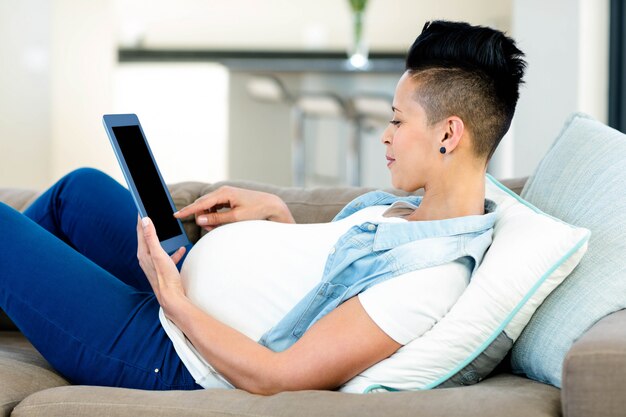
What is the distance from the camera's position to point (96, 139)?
554cm

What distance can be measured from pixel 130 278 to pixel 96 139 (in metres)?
3.65

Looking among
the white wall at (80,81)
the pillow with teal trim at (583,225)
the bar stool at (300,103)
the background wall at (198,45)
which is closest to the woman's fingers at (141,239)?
the pillow with teal trim at (583,225)

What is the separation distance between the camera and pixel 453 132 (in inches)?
→ 63.3

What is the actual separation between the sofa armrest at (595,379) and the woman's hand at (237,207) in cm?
86

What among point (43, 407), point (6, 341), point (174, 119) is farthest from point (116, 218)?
point (174, 119)

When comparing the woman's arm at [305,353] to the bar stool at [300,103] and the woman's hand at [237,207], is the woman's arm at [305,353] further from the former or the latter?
the bar stool at [300,103]

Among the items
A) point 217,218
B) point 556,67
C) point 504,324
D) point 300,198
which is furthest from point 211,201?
point 556,67

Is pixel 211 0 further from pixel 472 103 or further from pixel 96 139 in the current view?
pixel 472 103

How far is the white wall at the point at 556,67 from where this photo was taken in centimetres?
404

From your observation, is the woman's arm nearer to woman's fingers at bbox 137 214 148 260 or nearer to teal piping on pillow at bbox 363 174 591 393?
teal piping on pillow at bbox 363 174 591 393

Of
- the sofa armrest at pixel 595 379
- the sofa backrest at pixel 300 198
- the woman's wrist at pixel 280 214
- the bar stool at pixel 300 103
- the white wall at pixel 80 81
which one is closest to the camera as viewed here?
the sofa armrest at pixel 595 379

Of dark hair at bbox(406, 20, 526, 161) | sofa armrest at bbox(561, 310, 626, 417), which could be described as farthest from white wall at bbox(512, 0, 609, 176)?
sofa armrest at bbox(561, 310, 626, 417)

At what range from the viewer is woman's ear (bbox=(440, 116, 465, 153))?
63.2 inches

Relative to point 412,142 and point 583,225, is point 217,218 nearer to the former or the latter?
point 412,142
